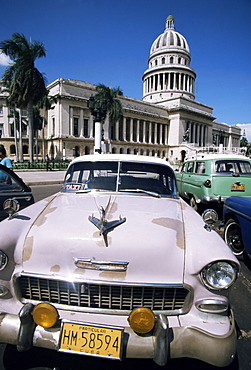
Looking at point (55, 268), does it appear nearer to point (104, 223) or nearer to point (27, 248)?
point (27, 248)

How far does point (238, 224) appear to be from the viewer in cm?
406

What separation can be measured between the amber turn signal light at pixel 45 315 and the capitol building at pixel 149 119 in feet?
134

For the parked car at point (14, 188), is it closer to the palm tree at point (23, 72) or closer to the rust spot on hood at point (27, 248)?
the rust spot on hood at point (27, 248)

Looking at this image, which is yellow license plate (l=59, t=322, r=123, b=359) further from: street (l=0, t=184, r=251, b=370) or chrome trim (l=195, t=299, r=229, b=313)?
chrome trim (l=195, t=299, r=229, b=313)

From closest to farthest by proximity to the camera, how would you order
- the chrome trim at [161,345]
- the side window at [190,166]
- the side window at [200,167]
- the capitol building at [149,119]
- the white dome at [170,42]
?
the chrome trim at [161,345], the side window at [200,167], the side window at [190,166], the capitol building at [149,119], the white dome at [170,42]

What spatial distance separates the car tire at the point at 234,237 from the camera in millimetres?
4305

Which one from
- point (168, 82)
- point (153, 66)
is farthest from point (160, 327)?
point (153, 66)

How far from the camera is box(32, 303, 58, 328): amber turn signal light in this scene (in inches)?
63.1

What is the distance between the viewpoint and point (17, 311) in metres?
1.77

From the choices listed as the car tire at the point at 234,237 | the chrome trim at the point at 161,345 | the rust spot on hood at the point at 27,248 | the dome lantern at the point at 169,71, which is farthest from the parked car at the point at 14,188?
the dome lantern at the point at 169,71

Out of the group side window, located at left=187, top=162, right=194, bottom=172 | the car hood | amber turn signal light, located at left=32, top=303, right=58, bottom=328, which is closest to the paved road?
side window, located at left=187, top=162, right=194, bottom=172

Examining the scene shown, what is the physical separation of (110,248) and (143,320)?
0.52 metres

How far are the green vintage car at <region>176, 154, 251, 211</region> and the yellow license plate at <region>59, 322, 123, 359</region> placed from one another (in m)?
5.55

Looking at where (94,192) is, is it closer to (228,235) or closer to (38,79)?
(228,235)
